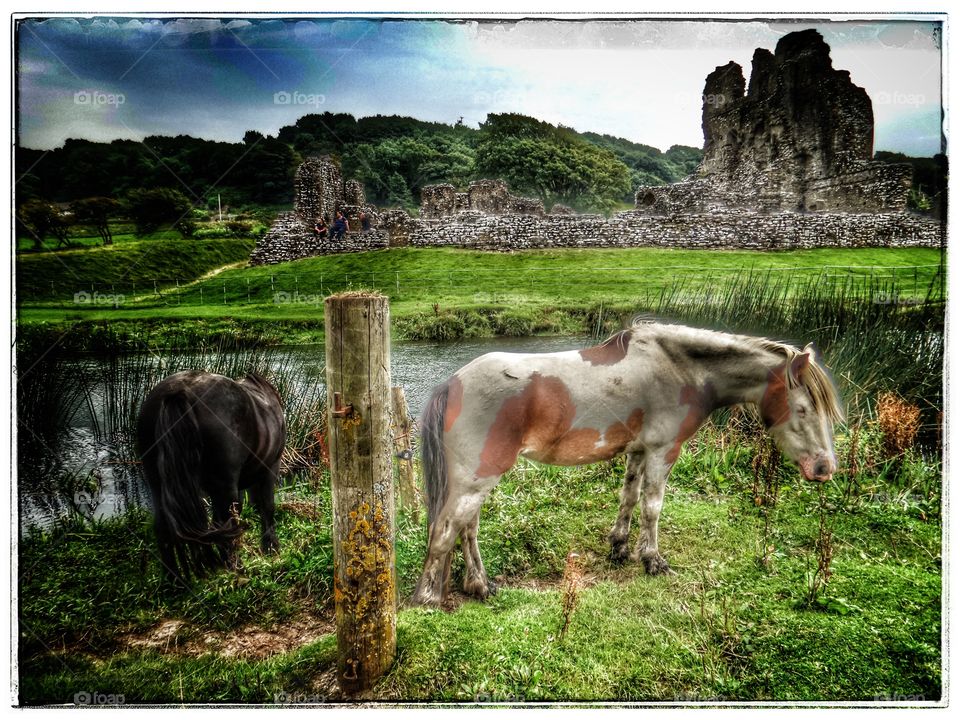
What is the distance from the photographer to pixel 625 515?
4.17 m

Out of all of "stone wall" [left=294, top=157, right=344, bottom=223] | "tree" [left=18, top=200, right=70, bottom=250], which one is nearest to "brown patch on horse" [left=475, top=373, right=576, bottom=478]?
"stone wall" [left=294, top=157, right=344, bottom=223]

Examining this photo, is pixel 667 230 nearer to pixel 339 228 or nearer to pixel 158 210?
pixel 339 228

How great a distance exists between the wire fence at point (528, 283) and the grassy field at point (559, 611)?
1.35 meters

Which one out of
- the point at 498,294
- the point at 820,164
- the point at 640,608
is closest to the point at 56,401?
the point at 498,294

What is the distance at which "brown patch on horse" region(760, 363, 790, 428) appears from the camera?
380cm

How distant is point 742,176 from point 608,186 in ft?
3.37

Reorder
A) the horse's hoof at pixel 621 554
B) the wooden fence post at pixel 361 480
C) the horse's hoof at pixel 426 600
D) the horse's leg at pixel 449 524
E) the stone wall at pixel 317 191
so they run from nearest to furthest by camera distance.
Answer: the wooden fence post at pixel 361 480, the horse's leg at pixel 449 524, the horse's hoof at pixel 426 600, the horse's hoof at pixel 621 554, the stone wall at pixel 317 191

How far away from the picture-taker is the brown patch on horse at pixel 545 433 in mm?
3674

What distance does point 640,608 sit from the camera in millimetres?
3838

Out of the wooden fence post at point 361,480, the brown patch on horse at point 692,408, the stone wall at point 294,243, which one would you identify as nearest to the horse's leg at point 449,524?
the wooden fence post at point 361,480

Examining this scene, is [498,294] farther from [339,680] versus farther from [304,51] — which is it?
[339,680]

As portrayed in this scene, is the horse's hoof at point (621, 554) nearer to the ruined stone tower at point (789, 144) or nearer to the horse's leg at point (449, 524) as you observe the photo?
the horse's leg at point (449, 524)

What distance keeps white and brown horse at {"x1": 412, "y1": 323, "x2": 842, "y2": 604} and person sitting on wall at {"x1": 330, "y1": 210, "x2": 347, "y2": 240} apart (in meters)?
1.56

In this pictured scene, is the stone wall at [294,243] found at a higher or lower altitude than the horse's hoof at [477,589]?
higher
